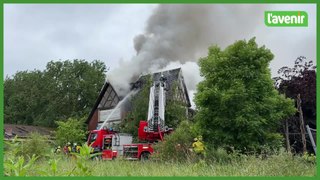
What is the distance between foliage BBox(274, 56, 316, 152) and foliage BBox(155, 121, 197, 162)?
16.3 ft

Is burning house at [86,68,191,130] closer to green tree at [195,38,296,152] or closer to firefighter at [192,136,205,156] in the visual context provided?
green tree at [195,38,296,152]

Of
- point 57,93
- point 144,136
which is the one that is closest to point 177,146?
point 144,136

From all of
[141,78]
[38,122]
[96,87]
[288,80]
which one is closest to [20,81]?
[38,122]

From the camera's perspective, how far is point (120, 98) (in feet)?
98.9

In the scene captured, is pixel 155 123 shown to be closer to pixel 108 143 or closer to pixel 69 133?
pixel 108 143

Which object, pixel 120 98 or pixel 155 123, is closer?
pixel 155 123

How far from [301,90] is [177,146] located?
6844mm

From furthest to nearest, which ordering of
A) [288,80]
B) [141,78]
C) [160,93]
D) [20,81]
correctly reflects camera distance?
[20,81] → [141,78] → [160,93] → [288,80]

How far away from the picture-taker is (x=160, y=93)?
20.1 metres

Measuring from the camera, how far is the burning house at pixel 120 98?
25.3m

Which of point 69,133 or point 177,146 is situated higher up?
point 69,133

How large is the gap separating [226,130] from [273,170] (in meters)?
6.22

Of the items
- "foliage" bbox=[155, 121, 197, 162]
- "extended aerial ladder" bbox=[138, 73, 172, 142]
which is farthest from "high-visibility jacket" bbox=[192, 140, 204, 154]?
"extended aerial ladder" bbox=[138, 73, 172, 142]

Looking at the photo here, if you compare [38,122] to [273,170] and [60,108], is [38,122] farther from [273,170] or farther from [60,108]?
[273,170]
